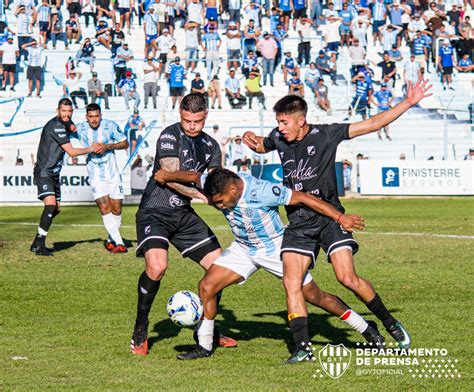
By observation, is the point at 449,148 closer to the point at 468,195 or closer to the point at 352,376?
the point at 468,195

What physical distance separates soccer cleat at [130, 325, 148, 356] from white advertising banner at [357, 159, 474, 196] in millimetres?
25379

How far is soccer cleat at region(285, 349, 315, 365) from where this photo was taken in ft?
26.4

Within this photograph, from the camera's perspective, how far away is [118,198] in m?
16.6

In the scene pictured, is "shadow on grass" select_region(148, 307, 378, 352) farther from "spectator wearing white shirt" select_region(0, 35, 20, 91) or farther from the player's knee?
"spectator wearing white shirt" select_region(0, 35, 20, 91)

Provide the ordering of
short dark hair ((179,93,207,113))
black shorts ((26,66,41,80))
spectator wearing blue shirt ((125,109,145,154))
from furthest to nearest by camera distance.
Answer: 1. black shorts ((26,66,41,80))
2. spectator wearing blue shirt ((125,109,145,154))
3. short dark hair ((179,93,207,113))

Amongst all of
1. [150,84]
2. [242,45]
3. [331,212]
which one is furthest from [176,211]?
[242,45]

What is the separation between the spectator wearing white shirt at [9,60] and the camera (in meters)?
36.5

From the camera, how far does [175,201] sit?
9305 millimetres

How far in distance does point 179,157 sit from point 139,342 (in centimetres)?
180

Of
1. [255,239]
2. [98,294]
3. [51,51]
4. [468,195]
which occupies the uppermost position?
[51,51]

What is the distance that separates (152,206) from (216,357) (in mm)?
1660

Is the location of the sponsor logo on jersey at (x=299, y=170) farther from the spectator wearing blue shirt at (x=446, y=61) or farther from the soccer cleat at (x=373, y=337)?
the spectator wearing blue shirt at (x=446, y=61)

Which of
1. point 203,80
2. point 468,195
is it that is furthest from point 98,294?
point 203,80

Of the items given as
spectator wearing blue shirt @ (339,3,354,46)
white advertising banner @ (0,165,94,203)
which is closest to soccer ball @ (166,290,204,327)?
white advertising banner @ (0,165,94,203)
